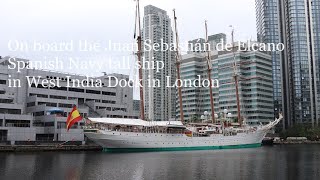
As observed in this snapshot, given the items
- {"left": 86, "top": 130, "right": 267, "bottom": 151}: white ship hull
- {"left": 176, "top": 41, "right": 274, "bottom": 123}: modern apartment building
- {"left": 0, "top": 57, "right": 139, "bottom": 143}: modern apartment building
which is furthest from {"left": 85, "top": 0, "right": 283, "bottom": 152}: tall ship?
{"left": 176, "top": 41, "right": 274, "bottom": 123}: modern apartment building

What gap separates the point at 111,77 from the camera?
134 metres

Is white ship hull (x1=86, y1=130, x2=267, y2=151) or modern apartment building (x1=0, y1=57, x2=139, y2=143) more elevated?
modern apartment building (x1=0, y1=57, x2=139, y2=143)

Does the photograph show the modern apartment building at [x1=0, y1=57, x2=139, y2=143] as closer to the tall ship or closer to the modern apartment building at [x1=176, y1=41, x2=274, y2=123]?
the tall ship

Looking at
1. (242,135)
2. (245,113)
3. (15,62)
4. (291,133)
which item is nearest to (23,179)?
(242,135)

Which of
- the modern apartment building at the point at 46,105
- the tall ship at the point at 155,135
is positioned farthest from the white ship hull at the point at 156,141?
the modern apartment building at the point at 46,105

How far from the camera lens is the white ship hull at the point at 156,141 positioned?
81688 millimetres

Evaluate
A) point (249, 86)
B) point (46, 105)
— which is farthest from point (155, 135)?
point (249, 86)

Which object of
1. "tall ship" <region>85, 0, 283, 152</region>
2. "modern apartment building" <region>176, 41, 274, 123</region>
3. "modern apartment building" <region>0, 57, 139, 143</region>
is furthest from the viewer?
"modern apartment building" <region>176, 41, 274, 123</region>

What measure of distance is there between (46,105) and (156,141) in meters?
40.2

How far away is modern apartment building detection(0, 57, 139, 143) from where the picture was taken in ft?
320

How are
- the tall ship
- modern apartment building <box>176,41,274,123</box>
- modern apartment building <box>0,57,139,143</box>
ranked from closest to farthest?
the tall ship
modern apartment building <box>0,57,139,143</box>
modern apartment building <box>176,41,274,123</box>

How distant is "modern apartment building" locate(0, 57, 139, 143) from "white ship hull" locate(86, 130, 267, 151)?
23.7 m

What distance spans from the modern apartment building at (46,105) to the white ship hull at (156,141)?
23.7 m

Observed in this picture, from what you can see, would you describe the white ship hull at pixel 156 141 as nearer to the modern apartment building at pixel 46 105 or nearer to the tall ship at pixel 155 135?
the tall ship at pixel 155 135
